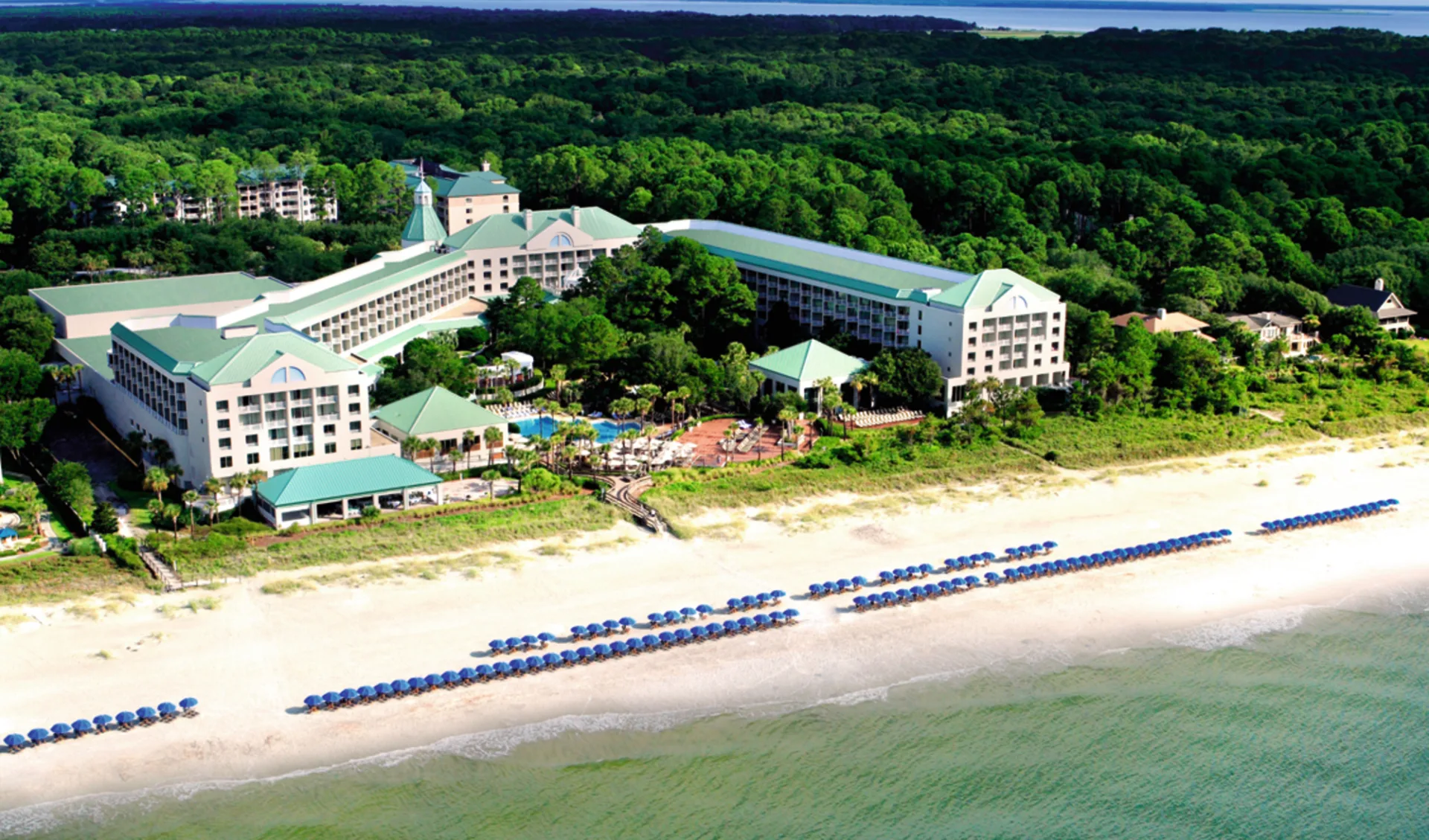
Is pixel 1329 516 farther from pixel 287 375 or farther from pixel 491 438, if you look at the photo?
pixel 287 375

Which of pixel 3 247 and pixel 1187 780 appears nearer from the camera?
pixel 1187 780

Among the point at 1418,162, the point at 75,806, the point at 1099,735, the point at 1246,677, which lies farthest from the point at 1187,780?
the point at 1418,162

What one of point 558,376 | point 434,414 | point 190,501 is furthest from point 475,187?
point 190,501

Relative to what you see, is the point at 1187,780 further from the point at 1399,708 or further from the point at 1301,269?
the point at 1301,269

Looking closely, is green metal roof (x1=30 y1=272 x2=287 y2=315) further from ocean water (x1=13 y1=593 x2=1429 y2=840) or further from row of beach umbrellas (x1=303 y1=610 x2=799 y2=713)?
ocean water (x1=13 y1=593 x2=1429 y2=840)

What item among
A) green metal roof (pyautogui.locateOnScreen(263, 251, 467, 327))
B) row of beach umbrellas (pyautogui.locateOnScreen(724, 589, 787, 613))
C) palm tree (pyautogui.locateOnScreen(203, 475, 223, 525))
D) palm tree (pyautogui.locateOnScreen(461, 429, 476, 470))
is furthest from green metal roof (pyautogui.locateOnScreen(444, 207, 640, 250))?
row of beach umbrellas (pyautogui.locateOnScreen(724, 589, 787, 613))
